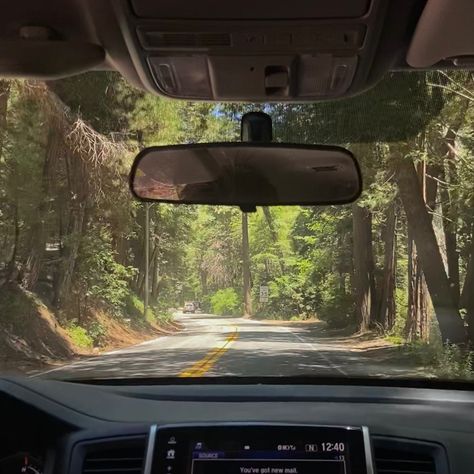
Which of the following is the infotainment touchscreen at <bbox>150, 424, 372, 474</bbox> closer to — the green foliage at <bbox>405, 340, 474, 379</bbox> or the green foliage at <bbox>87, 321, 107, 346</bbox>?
the green foliage at <bbox>405, 340, 474, 379</bbox>

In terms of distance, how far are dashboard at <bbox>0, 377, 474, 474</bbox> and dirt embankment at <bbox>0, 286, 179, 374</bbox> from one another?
1064 mm

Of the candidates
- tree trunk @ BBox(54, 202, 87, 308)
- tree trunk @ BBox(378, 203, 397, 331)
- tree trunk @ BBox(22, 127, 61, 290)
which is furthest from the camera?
tree trunk @ BBox(54, 202, 87, 308)

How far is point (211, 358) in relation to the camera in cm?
514

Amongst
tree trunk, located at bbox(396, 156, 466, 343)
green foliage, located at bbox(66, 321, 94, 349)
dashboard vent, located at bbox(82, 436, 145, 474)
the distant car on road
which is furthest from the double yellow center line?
tree trunk, located at bbox(396, 156, 466, 343)

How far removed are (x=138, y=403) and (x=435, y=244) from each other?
440 cm

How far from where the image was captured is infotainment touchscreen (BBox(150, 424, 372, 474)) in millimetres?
2598

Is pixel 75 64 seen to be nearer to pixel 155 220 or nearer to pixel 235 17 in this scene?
pixel 235 17

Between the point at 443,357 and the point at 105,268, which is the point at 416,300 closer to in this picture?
the point at 443,357

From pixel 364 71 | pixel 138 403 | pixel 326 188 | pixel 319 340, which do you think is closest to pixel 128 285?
pixel 319 340

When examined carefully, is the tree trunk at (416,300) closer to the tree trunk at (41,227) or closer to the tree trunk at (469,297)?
the tree trunk at (469,297)

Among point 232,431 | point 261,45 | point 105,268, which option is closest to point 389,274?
point 105,268

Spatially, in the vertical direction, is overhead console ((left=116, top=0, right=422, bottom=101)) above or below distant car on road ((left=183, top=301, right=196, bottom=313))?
above

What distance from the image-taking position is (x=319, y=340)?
17.7 ft

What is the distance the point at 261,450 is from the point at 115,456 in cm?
60
